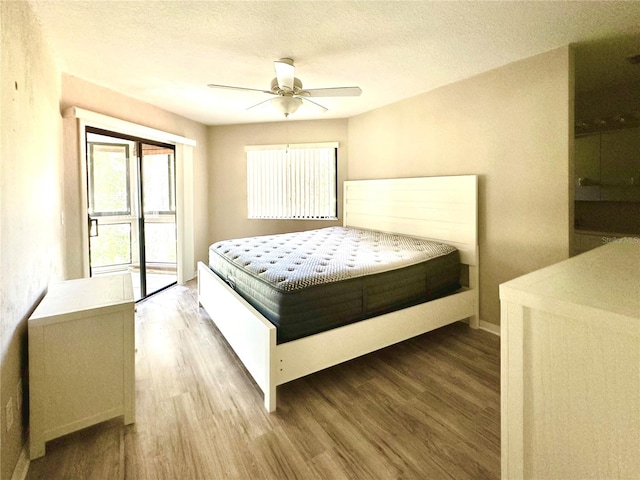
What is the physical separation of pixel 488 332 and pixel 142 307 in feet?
11.8

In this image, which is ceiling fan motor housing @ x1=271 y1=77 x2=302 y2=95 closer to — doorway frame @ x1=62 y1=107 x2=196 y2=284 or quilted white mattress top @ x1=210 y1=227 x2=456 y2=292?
quilted white mattress top @ x1=210 y1=227 x2=456 y2=292

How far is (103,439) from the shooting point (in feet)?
5.16

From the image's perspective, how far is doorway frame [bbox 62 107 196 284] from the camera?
9.46 feet

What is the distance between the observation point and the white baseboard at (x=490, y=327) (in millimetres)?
2812

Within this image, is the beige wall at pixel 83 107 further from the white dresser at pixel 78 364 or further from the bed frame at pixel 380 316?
the white dresser at pixel 78 364

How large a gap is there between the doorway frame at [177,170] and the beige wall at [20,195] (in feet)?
2.33

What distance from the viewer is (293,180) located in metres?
4.71

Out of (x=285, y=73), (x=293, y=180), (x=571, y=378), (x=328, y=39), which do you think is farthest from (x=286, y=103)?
(x=571, y=378)

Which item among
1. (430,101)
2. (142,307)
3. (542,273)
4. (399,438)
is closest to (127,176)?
(142,307)

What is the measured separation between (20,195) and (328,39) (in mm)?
2062

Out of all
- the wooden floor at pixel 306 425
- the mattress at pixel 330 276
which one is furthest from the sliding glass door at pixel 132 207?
the wooden floor at pixel 306 425

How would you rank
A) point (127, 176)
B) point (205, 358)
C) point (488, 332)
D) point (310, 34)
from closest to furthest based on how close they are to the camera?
point (310, 34) < point (205, 358) < point (488, 332) < point (127, 176)

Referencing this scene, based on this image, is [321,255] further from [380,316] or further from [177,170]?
[177,170]

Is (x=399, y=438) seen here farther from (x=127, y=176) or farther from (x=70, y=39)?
(x=127, y=176)
